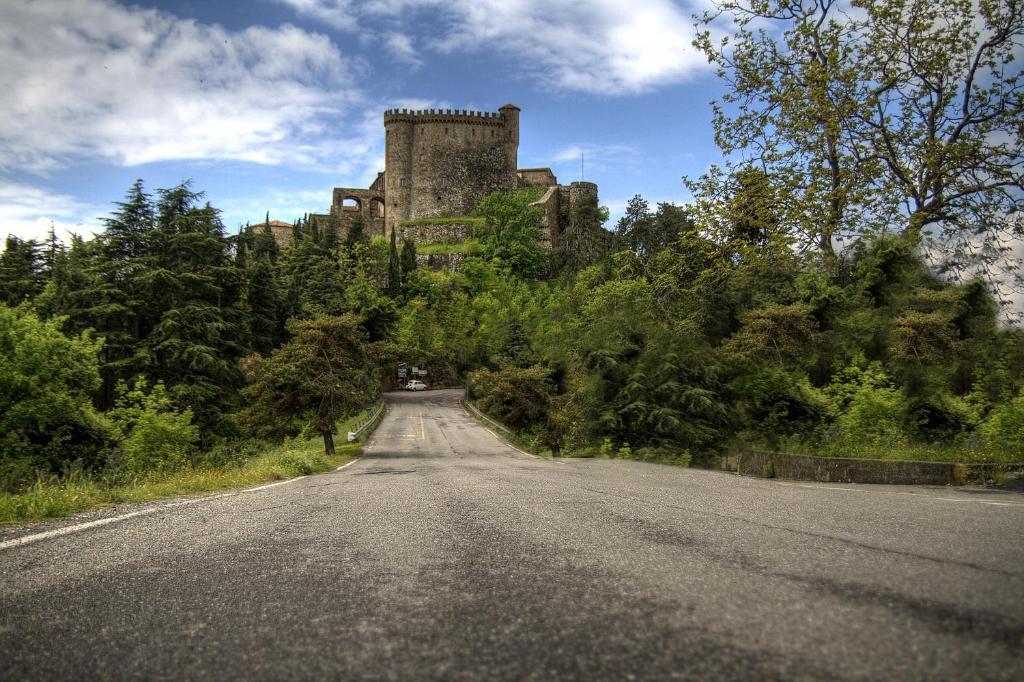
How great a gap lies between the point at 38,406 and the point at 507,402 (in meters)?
22.9

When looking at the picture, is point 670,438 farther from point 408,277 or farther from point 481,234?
point 481,234

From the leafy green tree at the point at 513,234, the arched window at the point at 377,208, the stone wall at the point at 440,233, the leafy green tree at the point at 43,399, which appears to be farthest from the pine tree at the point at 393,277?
the leafy green tree at the point at 43,399

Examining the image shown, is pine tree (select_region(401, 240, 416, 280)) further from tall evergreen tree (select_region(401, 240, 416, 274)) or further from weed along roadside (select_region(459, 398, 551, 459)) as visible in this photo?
weed along roadside (select_region(459, 398, 551, 459))

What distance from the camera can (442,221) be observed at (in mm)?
96812

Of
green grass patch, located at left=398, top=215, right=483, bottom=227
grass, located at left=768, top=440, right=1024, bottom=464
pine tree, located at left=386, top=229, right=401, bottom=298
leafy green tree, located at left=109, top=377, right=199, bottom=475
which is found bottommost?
leafy green tree, located at left=109, top=377, right=199, bottom=475

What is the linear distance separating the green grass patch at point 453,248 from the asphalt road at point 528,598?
85.2m

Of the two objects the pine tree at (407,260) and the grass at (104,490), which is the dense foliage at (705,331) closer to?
the grass at (104,490)

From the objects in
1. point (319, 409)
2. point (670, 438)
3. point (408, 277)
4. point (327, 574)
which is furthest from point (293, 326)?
point (408, 277)

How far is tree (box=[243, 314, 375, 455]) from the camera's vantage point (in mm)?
27869

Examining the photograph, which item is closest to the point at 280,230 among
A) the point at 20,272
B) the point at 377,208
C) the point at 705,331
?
the point at 377,208

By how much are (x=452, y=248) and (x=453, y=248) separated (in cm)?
14

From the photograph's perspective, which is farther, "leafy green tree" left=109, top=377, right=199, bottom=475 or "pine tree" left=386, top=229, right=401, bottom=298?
"pine tree" left=386, top=229, right=401, bottom=298

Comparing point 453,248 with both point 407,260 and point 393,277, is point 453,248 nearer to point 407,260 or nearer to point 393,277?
point 407,260

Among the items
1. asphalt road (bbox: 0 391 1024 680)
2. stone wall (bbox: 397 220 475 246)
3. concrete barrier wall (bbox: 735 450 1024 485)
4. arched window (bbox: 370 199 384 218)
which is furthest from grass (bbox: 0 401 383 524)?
arched window (bbox: 370 199 384 218)
